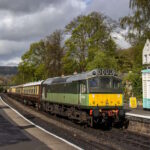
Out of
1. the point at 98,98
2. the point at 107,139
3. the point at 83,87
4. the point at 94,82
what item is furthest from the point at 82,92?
the point at 107,139

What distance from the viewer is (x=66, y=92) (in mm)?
18938

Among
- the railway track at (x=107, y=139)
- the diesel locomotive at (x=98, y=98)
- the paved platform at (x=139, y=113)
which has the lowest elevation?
the railway track at (x=107, y=139)

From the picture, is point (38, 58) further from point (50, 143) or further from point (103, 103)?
point (50, 143)

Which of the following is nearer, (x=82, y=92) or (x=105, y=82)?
(x=105, y=82)

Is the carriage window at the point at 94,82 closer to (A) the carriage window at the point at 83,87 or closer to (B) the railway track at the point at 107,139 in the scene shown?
(A) the carriage window at the point at 83,87

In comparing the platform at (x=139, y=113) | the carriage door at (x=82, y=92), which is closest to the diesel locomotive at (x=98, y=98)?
the carriage door at (x=82, y=92)

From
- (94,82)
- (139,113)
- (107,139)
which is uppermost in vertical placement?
(94,82)

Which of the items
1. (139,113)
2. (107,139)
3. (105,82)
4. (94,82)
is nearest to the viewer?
(107,139)

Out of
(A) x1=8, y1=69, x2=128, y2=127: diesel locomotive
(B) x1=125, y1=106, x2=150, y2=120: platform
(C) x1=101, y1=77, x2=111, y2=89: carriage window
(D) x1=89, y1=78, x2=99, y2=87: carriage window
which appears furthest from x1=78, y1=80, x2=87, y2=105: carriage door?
(B) x1=125, y1=106, x2=150, y2=120: platform

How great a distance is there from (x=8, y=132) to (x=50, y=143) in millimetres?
3526

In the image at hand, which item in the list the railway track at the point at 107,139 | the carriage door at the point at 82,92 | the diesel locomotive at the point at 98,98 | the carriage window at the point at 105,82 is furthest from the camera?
the carriage door at the point at 82,92

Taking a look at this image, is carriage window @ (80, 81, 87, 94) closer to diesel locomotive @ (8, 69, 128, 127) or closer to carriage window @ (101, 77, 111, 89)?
diesel locomotive @ (8, 69, 128, 127)

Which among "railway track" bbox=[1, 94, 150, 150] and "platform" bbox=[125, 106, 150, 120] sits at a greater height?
"platform" bbox=[125, 106, 150, 120]

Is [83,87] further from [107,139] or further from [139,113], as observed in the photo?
[139,113]
